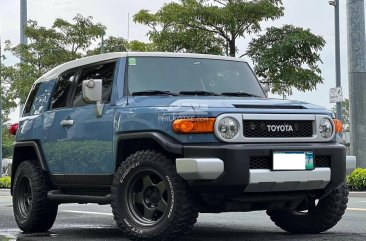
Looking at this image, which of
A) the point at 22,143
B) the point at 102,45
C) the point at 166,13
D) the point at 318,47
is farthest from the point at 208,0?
the point at 22,143

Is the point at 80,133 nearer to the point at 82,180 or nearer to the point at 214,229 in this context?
the point at 82,180

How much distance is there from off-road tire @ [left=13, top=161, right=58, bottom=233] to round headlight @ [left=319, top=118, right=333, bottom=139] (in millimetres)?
3160

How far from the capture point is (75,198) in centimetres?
750

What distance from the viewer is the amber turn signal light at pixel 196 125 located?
609 cm

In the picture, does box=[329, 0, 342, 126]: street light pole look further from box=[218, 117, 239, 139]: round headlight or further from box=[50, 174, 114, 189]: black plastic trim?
box=[218, 117, 239, 139]: round headlight

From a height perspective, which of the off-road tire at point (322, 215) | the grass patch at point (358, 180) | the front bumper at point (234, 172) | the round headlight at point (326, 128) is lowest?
the grass patch at point (358, 180)

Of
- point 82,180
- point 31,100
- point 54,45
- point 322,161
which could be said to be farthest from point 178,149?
point 54,45

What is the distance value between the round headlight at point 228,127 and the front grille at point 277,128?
103mm

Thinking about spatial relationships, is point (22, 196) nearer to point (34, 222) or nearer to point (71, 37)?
point (34, 222)

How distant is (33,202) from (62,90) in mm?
1278

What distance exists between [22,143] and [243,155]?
340 centimetres

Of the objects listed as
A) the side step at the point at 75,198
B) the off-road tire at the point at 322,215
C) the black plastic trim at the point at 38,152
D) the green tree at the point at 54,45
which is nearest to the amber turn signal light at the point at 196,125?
the side step at the point at 75,198

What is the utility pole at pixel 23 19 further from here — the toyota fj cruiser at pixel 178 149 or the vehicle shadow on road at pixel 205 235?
the toyota fj cruiser at pixel 178 149

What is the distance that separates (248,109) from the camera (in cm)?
629
